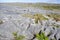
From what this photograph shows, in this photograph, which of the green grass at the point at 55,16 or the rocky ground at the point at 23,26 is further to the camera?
the green grass at the point at 55,16

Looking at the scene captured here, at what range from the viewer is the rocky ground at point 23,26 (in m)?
2.55

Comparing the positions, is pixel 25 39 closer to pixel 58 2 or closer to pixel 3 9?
pixel 3 9

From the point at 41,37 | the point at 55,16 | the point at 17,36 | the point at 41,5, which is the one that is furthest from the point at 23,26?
the point at 55,16

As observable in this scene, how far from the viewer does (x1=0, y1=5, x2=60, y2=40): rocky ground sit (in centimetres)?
255

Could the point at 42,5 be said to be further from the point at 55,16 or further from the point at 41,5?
the point at 55,16

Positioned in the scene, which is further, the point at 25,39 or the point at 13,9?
the point at 13,9

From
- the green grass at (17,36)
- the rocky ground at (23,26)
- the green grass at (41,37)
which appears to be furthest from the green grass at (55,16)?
the green grass at (17,36)

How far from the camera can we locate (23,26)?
261 centimetres

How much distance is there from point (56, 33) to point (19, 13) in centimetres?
86

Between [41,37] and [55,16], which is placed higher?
[55,16]

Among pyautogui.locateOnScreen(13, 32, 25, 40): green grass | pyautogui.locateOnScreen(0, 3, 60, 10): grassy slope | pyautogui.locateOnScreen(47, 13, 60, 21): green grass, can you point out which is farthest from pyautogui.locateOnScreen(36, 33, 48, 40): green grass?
pyautogui.locateOnScreen(0, 3, 60, 10): grassy slope

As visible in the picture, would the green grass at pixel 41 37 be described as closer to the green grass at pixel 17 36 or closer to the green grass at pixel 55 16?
the green grass at pixel 17 36

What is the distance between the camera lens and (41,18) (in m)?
2.68

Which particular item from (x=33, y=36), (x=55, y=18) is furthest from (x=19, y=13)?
(x=55, y=18)
